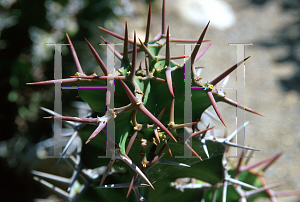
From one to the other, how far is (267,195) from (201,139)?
48 cm

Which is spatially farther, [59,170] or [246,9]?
[246,9]

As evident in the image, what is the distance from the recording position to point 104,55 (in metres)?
1.77

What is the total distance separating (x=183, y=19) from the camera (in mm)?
3709

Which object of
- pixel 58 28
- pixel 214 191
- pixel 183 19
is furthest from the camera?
pixel 183 19

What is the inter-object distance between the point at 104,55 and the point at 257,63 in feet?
6.67

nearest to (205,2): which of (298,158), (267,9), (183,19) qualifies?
(183,19)

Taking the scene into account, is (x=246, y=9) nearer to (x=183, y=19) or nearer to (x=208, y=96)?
(x=183, y=19)

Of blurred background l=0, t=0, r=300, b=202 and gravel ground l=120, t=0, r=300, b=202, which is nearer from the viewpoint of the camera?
blurred background l=0, t=0, r=300, b=202

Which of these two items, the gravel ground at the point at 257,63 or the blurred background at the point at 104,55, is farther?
the gravel ground at the point at 257,63

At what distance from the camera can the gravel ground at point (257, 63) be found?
2.36m

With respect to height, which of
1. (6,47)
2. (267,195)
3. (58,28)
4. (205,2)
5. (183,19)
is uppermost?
(205,2)

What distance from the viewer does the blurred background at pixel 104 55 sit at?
1595mm

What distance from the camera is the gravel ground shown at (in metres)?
2.36

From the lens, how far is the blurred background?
5.23 feet
